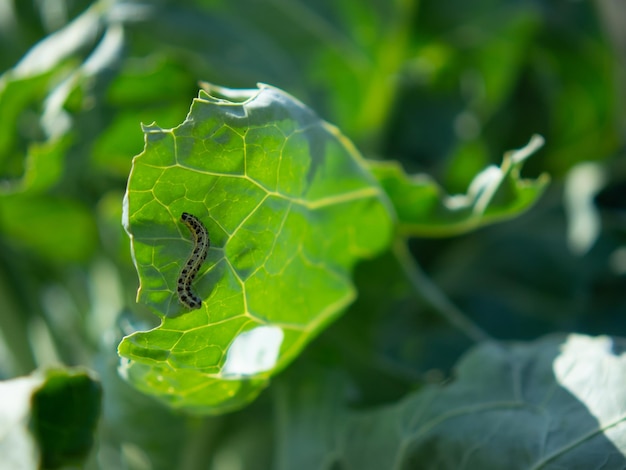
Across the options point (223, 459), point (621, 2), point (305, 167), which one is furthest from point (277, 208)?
point (621, 2)

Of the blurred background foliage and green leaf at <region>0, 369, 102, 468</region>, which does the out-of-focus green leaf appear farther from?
green leaf at <region>0, 369, 102, 468</region>

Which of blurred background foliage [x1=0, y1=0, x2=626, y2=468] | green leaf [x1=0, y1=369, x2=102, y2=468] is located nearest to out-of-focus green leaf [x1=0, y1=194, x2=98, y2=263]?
blurred background foliage [x1=0, y1=0, x2=626, y2=468]

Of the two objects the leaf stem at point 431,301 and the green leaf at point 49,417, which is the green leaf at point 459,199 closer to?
the leaf stem at point 431,301

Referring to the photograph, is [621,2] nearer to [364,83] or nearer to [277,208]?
[364,83]

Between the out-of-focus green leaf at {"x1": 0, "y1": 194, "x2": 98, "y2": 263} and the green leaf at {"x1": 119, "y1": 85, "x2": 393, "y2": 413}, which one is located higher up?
the green leaf at {"x1": 119, "y1": 85, "x2": 393, "y2": 413}

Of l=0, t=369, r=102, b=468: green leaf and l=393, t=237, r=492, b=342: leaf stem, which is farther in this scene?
l=393, t=237, r=492, b=342: leaf stem

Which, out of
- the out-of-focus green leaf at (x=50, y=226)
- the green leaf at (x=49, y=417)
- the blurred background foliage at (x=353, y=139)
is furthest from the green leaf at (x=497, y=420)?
the out-of-focus green leaf at (x=50, y=226)
